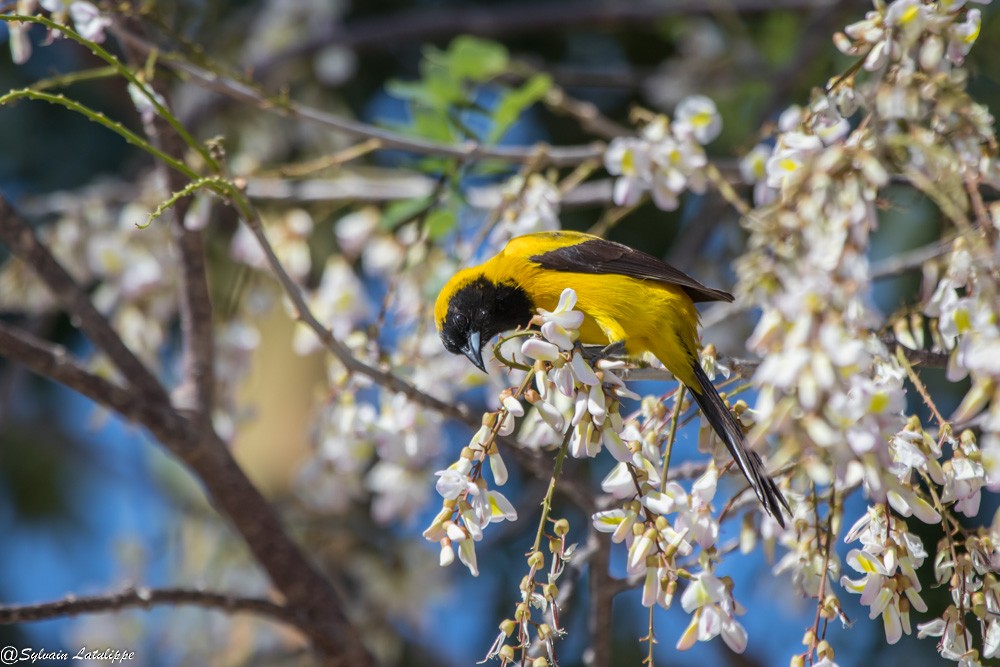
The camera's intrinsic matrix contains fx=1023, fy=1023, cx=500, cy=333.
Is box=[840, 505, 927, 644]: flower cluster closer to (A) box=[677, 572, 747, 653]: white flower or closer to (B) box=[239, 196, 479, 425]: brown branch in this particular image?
(A) box=[677, 572, 747, 653]: white flower

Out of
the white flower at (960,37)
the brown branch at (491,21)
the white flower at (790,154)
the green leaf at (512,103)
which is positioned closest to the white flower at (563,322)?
the white flower at (790,154)

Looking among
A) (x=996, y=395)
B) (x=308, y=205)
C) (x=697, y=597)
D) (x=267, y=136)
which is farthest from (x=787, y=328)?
(x=267, y=136)

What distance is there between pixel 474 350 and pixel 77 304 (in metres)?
1.00

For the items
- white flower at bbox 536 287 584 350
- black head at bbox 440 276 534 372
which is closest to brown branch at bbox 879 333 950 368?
white flower at bbox 536 287 584 350

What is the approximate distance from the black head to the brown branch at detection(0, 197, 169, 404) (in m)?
0.76

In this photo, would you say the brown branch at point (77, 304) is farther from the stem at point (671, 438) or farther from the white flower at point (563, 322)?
the stem at point (671, 438)

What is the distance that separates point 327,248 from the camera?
15.9 feet

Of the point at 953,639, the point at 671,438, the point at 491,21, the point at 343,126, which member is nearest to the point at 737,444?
the point at 671,438

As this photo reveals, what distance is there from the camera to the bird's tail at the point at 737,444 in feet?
5.61

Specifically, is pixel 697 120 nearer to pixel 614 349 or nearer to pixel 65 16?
pixel 614 349

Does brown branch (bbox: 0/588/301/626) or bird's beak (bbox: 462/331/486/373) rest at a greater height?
bird's beak (bbox: 462/331/486/373)

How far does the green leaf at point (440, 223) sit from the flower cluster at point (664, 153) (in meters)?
0.46

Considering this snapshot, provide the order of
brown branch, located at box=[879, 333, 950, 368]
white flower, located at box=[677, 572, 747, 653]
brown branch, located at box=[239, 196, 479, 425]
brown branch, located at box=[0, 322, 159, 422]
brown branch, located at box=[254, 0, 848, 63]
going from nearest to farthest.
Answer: white flower, located at box=[677, 572, 747, 653], brown branch, located at box=[879, 333, 950, 368], brown branch, located at box=[239, 196, 479, 425], brown branch, located at box=[0, 322, 159, 422], brown branch, located at box=[254, 0, 848, 63]

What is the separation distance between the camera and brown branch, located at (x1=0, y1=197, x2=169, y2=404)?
2.39 meters
